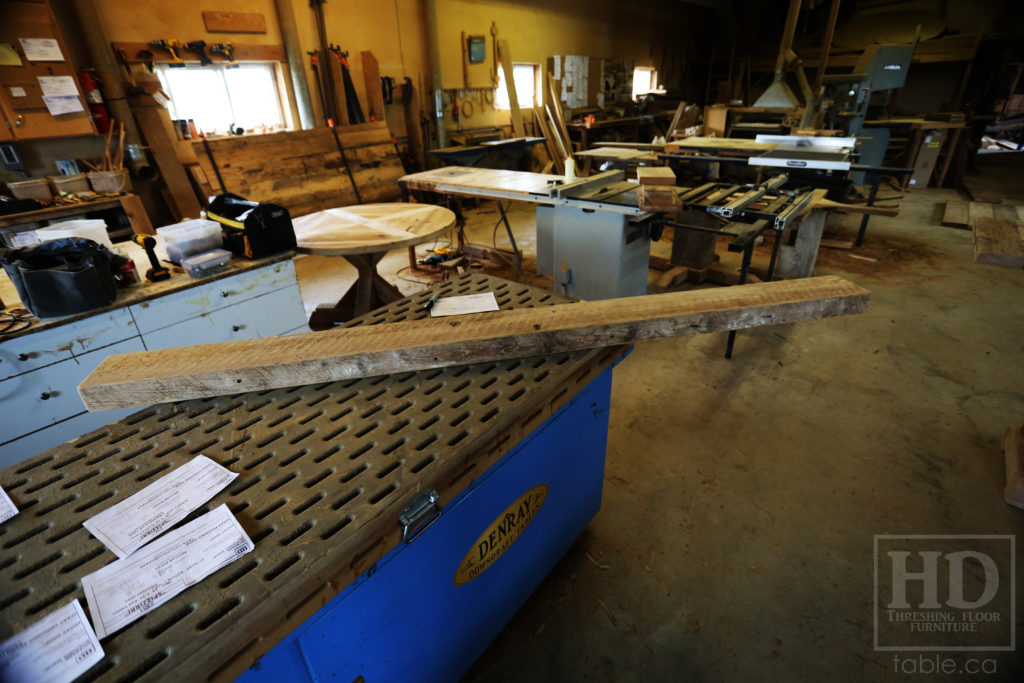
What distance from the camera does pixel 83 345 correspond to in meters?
1.64

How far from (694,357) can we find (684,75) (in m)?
10.4

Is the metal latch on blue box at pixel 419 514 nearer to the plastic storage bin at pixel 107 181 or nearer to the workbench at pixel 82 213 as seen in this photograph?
the workbench at pixel 82 213

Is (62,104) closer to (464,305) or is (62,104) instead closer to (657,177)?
(464,305)

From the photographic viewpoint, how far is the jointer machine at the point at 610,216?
252cm

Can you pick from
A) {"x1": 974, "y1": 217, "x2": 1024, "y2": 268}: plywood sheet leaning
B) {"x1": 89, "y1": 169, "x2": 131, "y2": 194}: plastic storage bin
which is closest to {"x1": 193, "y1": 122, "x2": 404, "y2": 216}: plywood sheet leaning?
{"x1": 89, "y1": 169, "x2": 131, "y2": 194}: plastic storage bin

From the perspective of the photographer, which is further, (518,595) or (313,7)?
(313,7)

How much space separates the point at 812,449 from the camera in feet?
6.81

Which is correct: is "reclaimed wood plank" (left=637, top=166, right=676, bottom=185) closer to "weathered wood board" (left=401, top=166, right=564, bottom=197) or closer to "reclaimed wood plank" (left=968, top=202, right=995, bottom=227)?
"weathered wood board" (left=401, top=166, right=564, bottom=197)

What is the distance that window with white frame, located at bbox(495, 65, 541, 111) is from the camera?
22.8 ft

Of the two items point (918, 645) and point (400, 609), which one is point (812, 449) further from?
point (400, 609)

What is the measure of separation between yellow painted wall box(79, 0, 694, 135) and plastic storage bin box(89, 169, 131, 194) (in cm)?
110

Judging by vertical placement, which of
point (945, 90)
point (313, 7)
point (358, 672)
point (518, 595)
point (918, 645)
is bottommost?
point (918, 645)

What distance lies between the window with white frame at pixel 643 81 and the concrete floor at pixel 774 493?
323 inches

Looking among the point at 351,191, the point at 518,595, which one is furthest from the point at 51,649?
the point at 351,191
